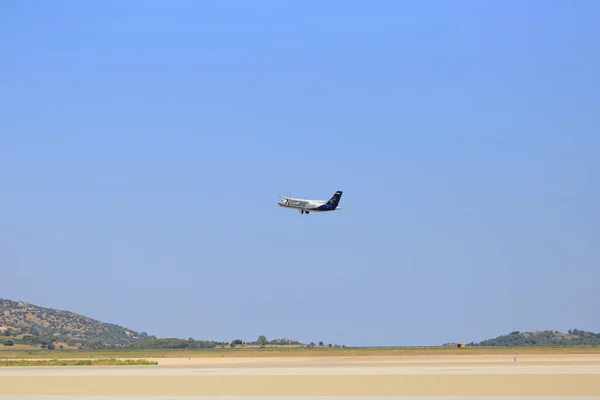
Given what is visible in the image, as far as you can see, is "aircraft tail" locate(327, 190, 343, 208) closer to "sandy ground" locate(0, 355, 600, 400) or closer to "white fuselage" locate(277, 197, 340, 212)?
"white fuselage" locate(277, 197, 340, 212)

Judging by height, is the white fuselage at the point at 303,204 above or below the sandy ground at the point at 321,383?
above

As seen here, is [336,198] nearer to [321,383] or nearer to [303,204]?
[303,204]

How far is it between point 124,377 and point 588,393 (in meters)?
35.1

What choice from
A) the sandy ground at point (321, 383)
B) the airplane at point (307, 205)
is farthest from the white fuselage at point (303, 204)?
the sandy ground at point (321, 383)

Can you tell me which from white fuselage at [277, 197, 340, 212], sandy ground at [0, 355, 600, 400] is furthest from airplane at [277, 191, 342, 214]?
sandy ground at [0, 355, 600, 400]

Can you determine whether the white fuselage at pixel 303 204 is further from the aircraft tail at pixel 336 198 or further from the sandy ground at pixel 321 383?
the sandy ground at pixel 321 383

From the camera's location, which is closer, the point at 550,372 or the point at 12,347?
the point at 550,372

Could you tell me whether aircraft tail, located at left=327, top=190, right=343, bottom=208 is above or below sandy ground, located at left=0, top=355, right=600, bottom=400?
above

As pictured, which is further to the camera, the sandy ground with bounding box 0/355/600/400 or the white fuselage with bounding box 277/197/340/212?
the white fuselage with bounding box 277/197/340/212

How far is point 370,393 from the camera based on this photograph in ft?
174

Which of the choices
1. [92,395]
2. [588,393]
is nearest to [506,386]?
[588,393]

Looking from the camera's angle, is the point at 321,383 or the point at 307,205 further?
the point at 307,205

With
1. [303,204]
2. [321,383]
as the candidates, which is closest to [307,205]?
[303,204]

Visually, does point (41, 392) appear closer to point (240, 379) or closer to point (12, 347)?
point (240, 379)
